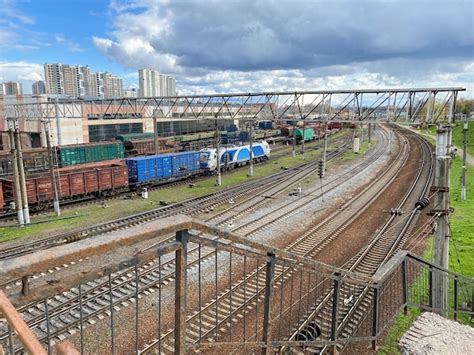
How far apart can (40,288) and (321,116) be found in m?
24.0

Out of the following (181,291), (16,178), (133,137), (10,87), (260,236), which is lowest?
(260,236)

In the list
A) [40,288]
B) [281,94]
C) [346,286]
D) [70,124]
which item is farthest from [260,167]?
[40,288]

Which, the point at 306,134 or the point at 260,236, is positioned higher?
the point at 306,134

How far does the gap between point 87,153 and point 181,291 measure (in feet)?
112

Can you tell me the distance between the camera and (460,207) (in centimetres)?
2486

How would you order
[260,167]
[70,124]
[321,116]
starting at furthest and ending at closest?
[70,124]
[260,167]
[321,116]

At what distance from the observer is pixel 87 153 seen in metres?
34.5

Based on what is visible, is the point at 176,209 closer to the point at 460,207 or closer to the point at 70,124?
the point at 460,207

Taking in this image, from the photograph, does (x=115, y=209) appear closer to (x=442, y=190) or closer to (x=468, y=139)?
(x=442, y=190)

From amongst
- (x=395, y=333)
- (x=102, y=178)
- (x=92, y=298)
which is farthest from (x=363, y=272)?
(x=102, y=178)

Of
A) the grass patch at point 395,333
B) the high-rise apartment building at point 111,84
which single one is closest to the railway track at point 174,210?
the grass patch at point 395,333

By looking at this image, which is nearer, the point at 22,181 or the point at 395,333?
the point at 395,333

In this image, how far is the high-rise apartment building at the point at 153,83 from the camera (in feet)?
253

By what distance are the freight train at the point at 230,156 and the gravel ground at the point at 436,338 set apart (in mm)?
30261
